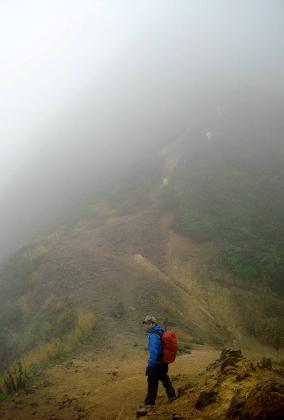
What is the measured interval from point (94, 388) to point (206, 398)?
5.26 m

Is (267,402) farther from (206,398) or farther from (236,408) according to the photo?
(206,398)

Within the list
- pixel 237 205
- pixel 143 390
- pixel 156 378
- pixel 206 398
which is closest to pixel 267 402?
pixel 206 398

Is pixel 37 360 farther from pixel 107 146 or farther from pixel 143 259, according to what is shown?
pixel 107 146

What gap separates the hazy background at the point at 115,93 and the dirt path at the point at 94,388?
2549cm

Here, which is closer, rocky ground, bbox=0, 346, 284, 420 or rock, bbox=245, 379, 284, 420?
rock, bbox=245, 379, 284, 420

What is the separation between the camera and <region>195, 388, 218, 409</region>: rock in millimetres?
6945

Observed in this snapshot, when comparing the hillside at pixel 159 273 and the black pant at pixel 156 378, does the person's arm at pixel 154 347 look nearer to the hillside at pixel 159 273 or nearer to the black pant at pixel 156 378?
the black pant at pixel 156 378

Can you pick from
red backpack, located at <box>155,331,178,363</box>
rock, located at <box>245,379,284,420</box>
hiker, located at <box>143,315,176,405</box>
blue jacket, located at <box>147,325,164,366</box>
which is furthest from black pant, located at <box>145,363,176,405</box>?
rock, located at <box>245,379,284,420</box>

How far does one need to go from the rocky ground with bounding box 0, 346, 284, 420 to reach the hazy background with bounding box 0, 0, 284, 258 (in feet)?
84.8

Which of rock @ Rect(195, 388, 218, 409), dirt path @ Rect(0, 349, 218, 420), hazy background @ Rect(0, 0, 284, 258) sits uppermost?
hazy background @ Rect(0, 0, 284, 258)

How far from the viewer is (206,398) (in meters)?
7.03

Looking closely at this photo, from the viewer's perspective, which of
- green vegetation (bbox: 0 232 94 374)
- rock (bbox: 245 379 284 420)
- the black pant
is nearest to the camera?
rock (bbox: 245 379 284 420)

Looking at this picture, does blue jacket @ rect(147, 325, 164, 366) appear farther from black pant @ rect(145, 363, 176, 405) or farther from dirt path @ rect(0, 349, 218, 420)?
dirt path @ rect(0, 349, 218, 420)

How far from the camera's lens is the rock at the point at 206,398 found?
22.8 ft
